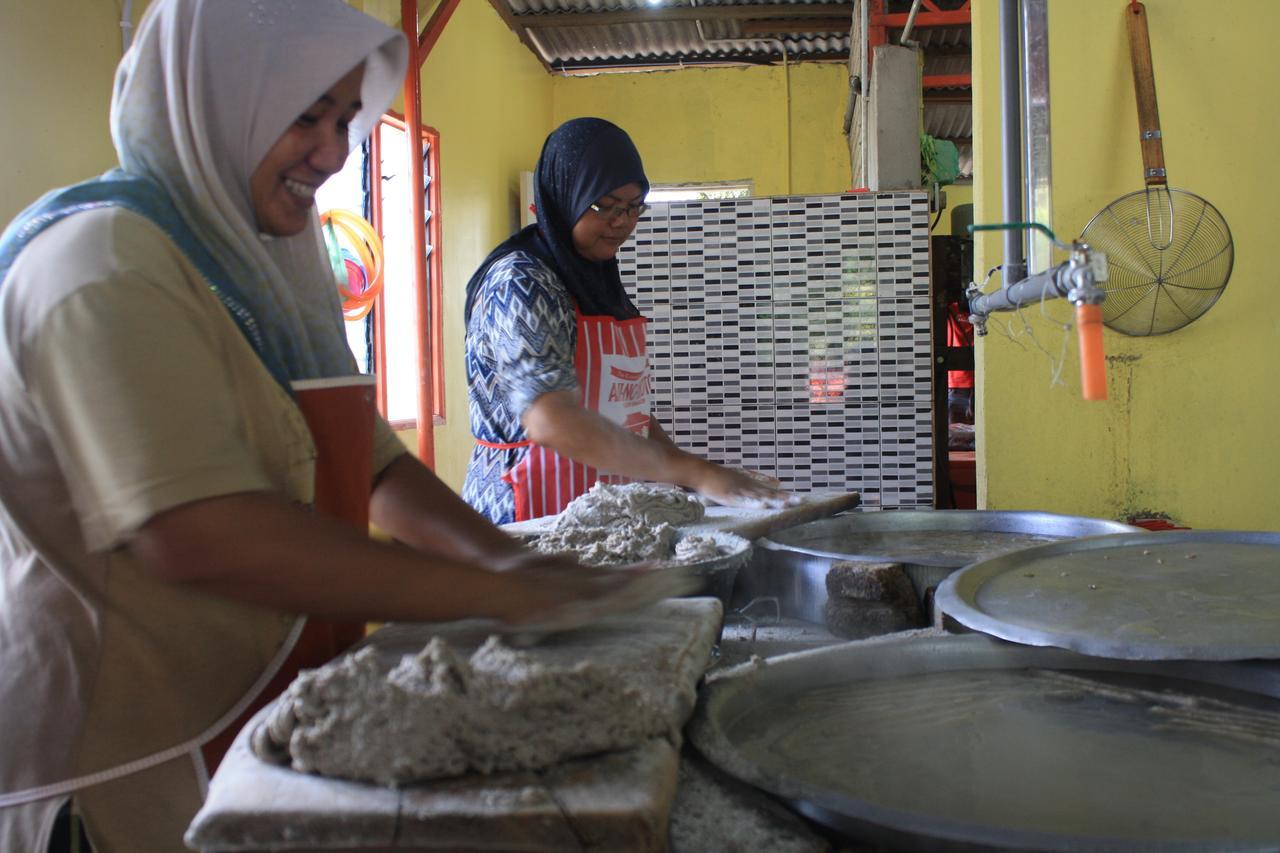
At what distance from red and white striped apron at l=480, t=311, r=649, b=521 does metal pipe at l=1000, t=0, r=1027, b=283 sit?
93 centimetres

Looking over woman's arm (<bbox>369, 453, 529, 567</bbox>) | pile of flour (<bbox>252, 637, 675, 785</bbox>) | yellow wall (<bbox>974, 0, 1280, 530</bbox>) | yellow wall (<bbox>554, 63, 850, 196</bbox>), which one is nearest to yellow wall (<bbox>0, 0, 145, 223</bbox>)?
woman's arm (<bbox>369, 453, 529, 567</bbox>)

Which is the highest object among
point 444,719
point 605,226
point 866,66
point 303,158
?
point 866,66

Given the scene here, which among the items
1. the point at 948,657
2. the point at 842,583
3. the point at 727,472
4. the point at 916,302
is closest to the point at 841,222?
the point at 916,302

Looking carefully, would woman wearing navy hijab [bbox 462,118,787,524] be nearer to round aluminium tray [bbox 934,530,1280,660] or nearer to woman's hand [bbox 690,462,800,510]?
woman's hand [bbox 690,462,800,510]

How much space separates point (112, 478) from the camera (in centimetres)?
79

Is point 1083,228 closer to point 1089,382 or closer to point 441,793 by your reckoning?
point 1089,382

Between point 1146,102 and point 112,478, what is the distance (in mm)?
3310

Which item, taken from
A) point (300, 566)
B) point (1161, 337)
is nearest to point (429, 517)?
point (300, 566)

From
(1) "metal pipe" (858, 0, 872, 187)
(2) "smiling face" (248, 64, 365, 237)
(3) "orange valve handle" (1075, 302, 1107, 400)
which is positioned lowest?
(3) "orange valve handle" (1075, 302, 1107, 400)

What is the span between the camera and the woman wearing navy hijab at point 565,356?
2.09 metres

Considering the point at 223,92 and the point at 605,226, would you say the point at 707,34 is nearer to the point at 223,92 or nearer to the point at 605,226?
the point at 605,226

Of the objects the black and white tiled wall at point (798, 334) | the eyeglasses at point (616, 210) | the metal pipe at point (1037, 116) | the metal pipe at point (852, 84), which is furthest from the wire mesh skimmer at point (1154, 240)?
the metal pipe at point (852, 84)

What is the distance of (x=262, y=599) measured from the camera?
815 millimetres

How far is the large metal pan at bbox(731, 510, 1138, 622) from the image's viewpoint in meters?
1.62
